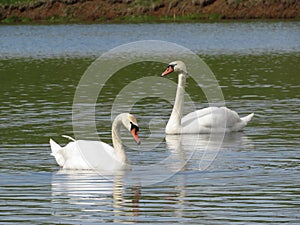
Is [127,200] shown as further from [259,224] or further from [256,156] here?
[256,156]

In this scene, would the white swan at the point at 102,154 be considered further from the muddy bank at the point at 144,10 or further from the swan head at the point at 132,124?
the muddy bank at the point at 144,10

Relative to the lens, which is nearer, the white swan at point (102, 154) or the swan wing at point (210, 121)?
the white swan at point (102, 154)

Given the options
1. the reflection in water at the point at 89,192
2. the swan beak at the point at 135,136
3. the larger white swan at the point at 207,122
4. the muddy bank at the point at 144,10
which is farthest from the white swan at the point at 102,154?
the muddy bank at the point at 144,10

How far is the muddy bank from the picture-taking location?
198ft

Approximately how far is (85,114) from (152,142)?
3303 millimetres

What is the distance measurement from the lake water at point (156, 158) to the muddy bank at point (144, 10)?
94.7ft

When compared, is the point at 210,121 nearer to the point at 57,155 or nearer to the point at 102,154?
the point at 57,155

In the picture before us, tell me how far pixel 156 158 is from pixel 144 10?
163 feet

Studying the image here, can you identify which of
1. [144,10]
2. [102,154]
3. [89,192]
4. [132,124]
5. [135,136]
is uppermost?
[144,10]

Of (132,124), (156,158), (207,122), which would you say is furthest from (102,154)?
(207,122)

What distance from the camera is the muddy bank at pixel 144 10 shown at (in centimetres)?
6047

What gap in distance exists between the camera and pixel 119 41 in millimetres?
45062

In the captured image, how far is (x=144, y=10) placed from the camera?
207 feet

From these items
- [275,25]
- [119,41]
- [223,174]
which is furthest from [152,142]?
[275,25]
